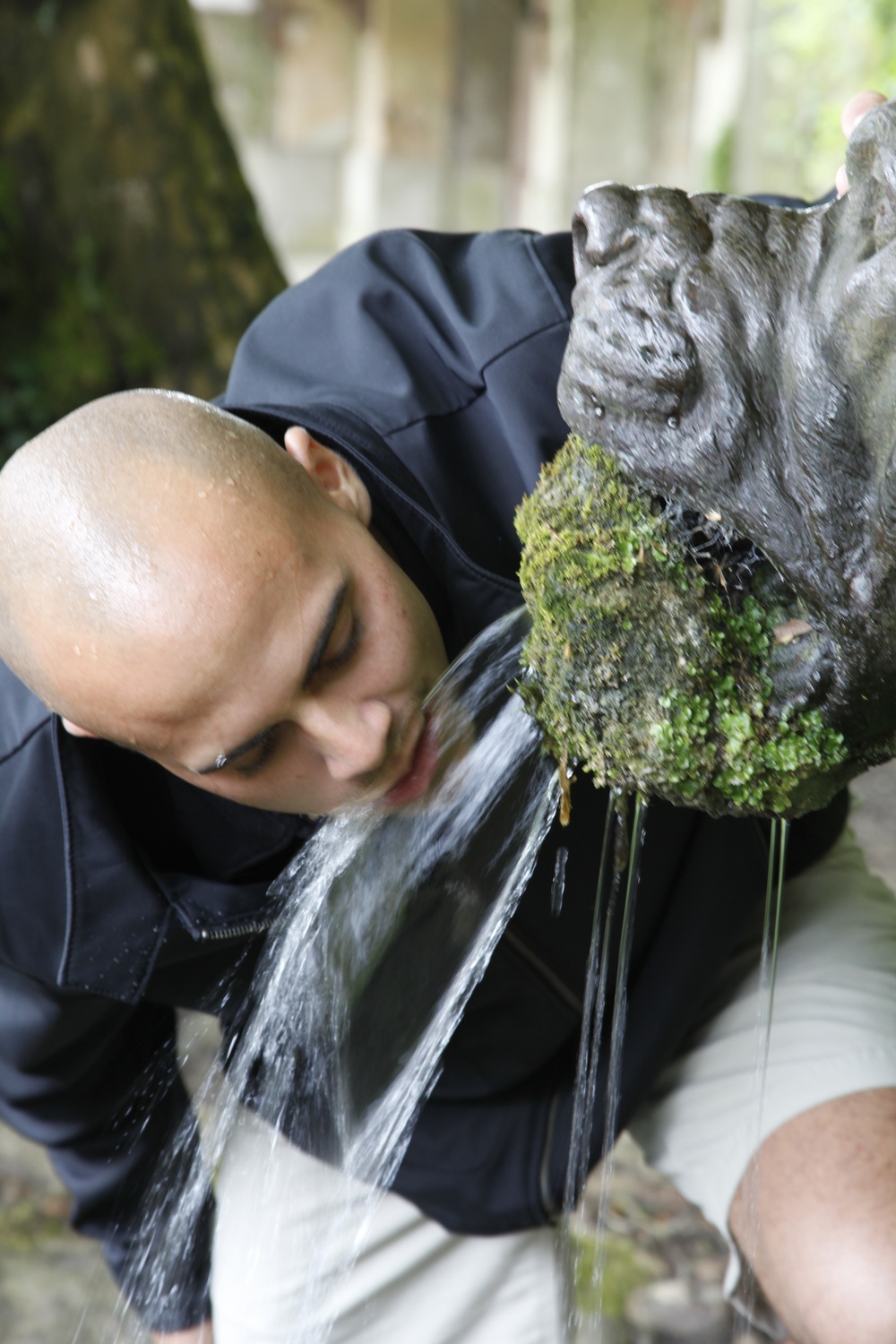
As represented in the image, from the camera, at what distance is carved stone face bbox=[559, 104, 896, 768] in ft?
3.06

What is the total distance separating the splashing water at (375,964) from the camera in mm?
1696

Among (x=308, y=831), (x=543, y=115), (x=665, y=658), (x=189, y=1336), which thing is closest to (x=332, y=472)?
(x=308, y=831)

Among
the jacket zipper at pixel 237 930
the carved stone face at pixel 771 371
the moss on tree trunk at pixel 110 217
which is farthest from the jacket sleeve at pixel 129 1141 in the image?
the moss on tree trunk at pixel 110 217

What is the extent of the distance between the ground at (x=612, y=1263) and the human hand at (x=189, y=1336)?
0.37 metres

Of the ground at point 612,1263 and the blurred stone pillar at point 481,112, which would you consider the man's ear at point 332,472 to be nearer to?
the ground at point 612,1263

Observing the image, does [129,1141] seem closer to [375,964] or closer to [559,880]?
[375,964]

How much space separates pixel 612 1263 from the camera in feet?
11.2

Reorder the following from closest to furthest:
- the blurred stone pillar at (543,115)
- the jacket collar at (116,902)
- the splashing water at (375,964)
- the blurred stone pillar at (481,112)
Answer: the splashing water at (375,964) < the jacket collar at (116,902) < the blurred stone pillar at (543,115) < the blurred stone pillar at (481,112)

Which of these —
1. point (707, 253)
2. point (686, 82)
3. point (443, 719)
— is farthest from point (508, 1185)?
→ point (686, 82)

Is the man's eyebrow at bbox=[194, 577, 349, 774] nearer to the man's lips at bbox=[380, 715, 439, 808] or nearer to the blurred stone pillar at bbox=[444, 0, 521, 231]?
the man's lips at bbox=[380, 715, 439, 808]

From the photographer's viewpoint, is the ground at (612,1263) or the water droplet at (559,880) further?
the ground at (612,1263)

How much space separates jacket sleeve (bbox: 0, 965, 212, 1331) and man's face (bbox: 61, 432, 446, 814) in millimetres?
913

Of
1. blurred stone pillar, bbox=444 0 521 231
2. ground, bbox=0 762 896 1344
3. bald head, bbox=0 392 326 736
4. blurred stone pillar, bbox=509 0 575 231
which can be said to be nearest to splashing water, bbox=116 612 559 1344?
bald head, bbox=0 392 326 736

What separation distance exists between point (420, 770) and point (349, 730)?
0.15 metres
